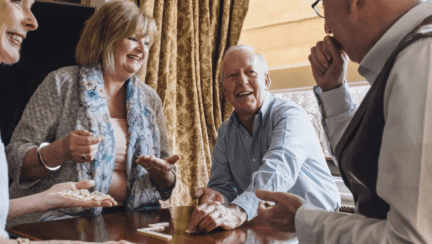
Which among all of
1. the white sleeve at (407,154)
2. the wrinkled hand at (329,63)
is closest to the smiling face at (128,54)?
the wrinkled hand at (329,63)

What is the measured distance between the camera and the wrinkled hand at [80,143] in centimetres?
166

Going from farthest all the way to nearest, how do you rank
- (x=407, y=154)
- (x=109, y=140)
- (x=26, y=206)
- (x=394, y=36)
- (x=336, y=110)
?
(x=109, y=140), (x=26, y=206), (x=336, y=110), (x=394, y=36), (x=407, y=154)

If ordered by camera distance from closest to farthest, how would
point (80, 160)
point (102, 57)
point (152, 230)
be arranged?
1. point (152, 230)
2. point (80, 160)
3. point (102, 57)

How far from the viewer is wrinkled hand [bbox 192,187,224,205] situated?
6.11 feet

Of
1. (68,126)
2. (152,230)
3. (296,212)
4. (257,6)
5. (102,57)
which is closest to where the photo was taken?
(296,212)

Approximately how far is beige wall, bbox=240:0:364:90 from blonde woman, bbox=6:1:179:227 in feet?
3.93

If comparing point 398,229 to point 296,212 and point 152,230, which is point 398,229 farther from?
point 152,230

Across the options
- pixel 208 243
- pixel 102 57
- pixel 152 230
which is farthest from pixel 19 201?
pixel 102 57

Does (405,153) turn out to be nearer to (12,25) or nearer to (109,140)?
(12,25)

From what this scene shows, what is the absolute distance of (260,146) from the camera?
6.91 ft

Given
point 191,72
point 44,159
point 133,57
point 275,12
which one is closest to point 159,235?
point 44,159

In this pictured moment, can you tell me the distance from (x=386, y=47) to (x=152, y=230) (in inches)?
39.0

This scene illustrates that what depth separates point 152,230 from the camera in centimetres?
137

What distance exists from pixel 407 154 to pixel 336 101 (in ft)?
1.80
